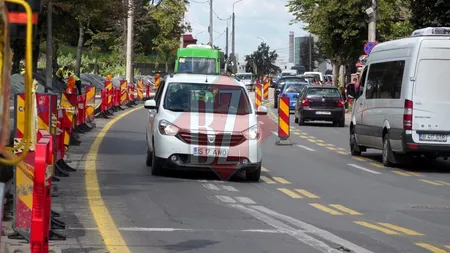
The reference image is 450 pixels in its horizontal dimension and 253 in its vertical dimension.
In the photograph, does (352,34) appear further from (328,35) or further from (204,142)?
(204,142)

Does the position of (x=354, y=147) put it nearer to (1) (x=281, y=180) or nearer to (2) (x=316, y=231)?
(1) (x=281, y=180)

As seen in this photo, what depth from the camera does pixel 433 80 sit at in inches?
762

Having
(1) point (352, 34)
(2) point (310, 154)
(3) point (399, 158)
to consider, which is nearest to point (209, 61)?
(1) point (352, 34)

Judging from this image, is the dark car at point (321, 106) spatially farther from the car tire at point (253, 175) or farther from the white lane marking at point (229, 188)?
the white lane marking at point (229, 188)

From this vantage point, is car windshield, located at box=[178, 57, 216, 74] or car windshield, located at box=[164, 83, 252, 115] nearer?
car windshield, located at box=[164, 83, 252, 115]

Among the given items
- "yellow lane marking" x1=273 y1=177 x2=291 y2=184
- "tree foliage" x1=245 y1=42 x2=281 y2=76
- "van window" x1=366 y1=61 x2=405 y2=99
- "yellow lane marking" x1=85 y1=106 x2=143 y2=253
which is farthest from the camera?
"tree foliage" x1=245 y1=42 x2=281 y2=76

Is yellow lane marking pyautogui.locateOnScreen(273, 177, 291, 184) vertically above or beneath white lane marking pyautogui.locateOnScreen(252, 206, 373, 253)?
beneath

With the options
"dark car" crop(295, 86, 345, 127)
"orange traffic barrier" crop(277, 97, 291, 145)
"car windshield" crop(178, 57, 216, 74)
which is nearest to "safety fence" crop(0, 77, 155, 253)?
"orange traffic barrier" crop(277, 97, 291, 145)

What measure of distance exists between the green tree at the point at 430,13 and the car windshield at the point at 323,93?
436 centimetres

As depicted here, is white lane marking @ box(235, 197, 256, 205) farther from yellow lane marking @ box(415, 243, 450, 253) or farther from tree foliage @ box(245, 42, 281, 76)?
tree foliage @ box(245, 42, 281, 76)


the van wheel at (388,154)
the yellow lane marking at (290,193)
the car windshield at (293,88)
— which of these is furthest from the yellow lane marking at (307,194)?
the car windshield at (293,88)

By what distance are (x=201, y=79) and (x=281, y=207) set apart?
5112 mm

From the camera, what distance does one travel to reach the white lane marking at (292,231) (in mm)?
9688

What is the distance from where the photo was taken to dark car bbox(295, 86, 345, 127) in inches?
1411
